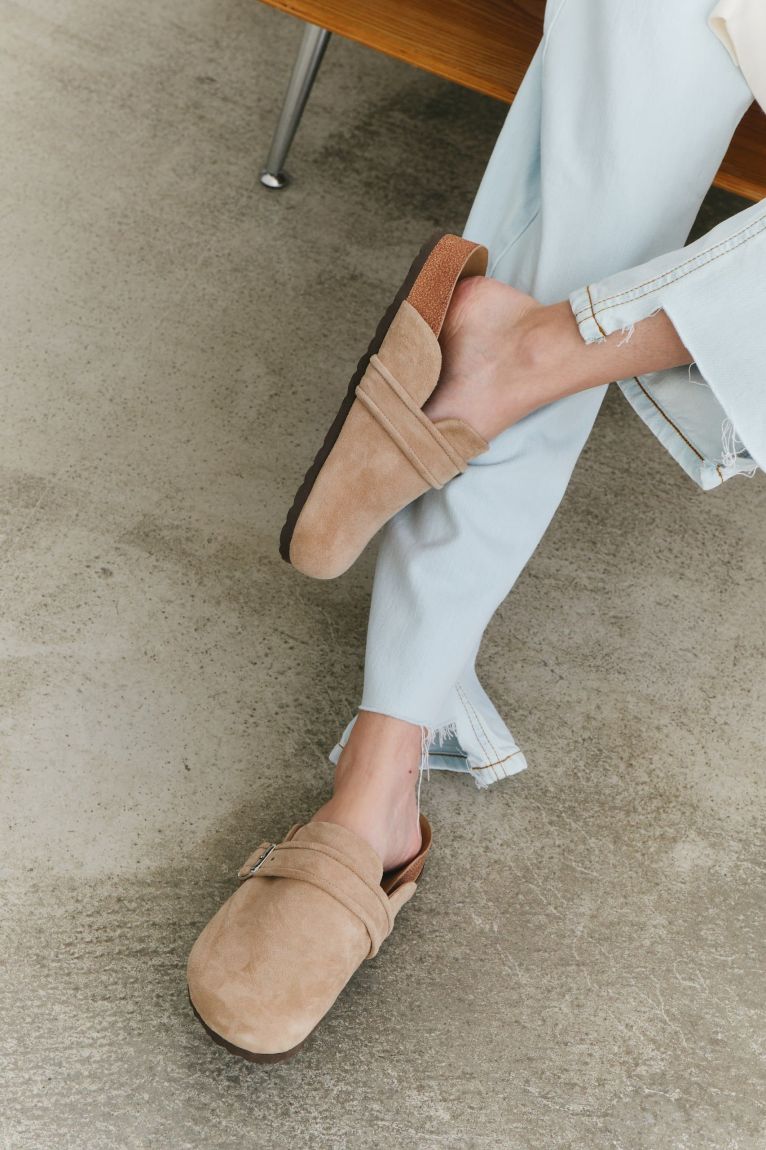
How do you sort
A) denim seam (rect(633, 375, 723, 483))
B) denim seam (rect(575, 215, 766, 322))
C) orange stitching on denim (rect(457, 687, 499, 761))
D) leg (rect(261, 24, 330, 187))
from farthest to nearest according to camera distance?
1. leg (rect(261, 24, 330, 187))
2. orange stitching on denim (rect(457, 687, 499, 761))
3. denim seam (rect(633, 375, 723, 483))
4. denim seam (rect(575, 215, 766, 322))

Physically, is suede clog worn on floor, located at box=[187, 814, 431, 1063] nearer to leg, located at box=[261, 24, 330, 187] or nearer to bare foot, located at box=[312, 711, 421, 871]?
bare foot, located at box=[312, 711, 421, 871]

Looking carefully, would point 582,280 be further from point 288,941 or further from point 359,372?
point 288,941

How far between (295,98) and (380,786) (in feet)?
3.00

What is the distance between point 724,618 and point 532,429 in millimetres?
434

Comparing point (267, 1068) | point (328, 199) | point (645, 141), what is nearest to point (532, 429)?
point (645, 141)

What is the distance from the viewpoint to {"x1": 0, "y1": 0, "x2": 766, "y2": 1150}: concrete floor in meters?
0.83

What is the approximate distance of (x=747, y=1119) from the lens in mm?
872

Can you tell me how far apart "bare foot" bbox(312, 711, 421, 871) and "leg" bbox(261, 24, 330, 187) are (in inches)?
33.1

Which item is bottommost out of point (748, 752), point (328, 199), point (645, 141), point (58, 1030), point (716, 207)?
point (58, 1030)

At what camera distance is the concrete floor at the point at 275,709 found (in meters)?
0.83

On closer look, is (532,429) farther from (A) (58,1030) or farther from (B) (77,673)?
(A) (58,1030)

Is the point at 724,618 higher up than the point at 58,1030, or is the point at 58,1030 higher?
the point at 724,618

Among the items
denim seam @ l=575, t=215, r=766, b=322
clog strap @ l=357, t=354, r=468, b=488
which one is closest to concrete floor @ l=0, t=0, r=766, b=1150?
clog strap @ l=357, t=354, r=468, b=488

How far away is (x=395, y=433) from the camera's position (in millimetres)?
810
